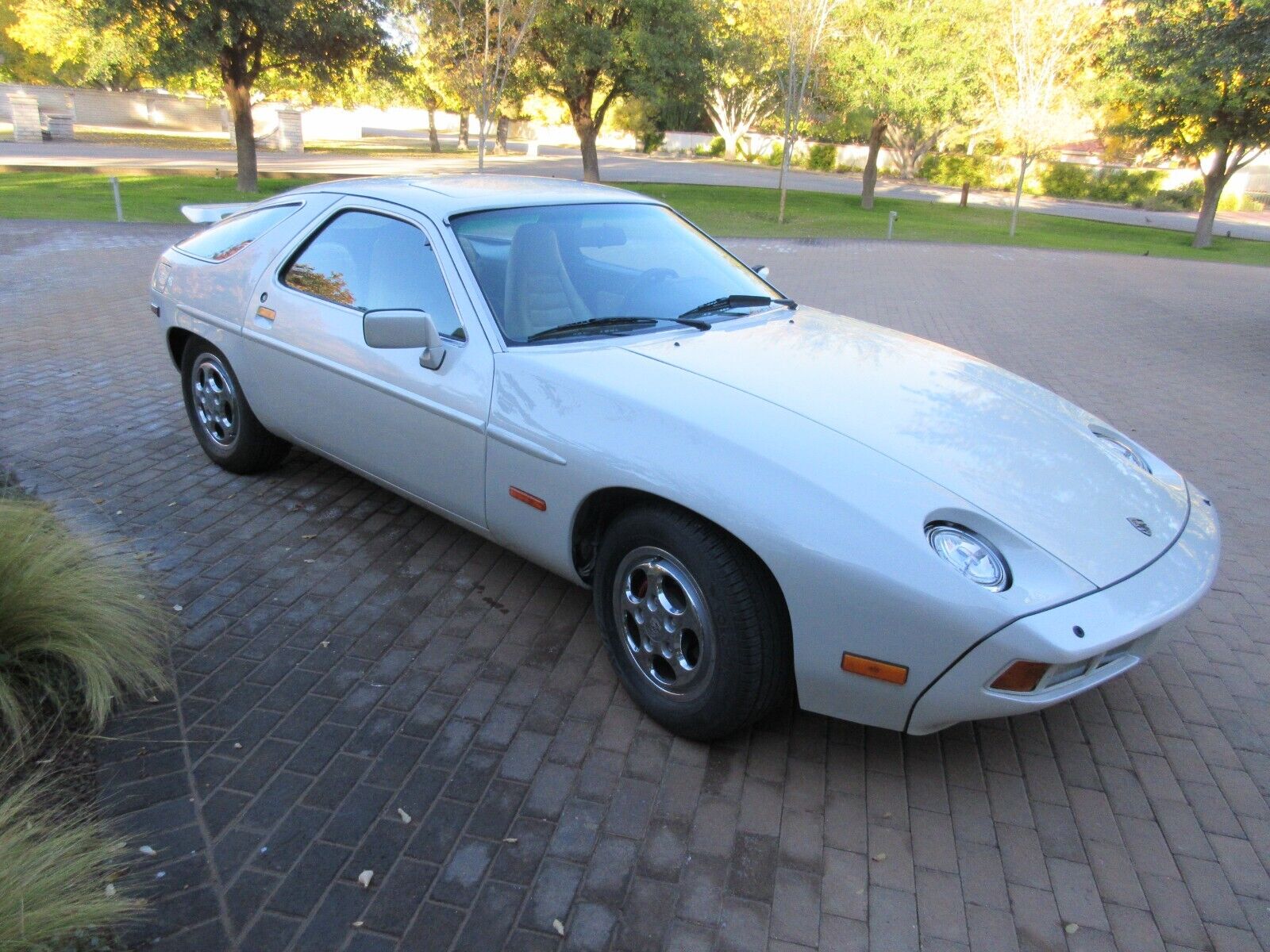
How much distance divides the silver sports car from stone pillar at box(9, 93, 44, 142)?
36.1 metres

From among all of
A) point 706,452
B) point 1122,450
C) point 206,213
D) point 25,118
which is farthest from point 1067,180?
point 706,452

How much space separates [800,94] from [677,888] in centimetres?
2253

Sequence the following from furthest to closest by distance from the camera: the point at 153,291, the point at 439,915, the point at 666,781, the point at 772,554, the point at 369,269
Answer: the point at 153,291, the point at 369,269, the point at 666,781, the point at 772,554, the point at 439,915

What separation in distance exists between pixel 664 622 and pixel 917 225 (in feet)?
79.0

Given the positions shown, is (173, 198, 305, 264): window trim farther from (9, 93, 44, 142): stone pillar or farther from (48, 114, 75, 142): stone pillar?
(48, 114, 75, 142): stone pillar

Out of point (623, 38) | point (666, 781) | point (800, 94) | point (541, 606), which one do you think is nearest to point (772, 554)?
point (666, 781)

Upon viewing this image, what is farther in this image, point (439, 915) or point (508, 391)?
point (508, 391)

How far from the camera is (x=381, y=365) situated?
12.1 feet

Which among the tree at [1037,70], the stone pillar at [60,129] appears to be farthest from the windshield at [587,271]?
the stone pillar at [60,129]

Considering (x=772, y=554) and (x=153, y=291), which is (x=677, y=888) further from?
(x=153, y=291)

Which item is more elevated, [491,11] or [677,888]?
[491,11]

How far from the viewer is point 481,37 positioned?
20.4m

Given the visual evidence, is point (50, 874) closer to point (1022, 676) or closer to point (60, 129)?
point (1022, 676)

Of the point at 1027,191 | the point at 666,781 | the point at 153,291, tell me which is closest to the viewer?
the point at 666,781
